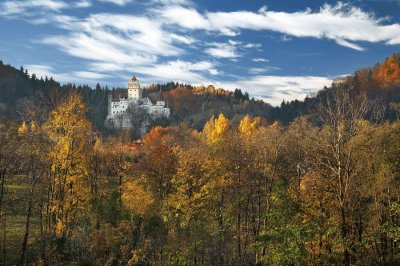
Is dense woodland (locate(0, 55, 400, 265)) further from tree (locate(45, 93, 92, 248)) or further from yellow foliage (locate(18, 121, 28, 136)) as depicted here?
yellow foliage (locate(18, 121, 28, 136))

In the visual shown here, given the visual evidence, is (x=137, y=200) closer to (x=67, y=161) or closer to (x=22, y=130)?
(x=67, y=161)

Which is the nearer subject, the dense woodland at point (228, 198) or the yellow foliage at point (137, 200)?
the dense woodland at point (228, 198)

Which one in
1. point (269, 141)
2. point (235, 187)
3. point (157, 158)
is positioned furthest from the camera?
point (157, 158)

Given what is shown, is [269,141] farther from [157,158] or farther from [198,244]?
[157,158]

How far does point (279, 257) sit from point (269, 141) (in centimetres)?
1502

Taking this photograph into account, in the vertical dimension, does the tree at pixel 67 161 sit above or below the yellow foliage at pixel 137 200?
above

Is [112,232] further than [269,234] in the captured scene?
Yes

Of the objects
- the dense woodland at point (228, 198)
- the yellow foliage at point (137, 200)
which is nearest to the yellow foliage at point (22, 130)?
the dense woodland at point (228, 198)

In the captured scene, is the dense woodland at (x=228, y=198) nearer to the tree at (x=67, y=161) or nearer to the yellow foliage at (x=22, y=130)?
the tree at (x=67, y=161)

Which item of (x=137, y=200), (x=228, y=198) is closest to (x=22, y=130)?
(x=137, y=200)

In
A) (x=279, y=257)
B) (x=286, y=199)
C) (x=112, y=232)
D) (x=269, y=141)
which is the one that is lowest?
(x=112, y=232)

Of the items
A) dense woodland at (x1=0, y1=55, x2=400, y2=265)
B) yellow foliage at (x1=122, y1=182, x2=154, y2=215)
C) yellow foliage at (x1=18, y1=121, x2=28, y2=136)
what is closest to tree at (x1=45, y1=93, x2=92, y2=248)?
Result: dense woodland at (x1=0, y1=55, x2=400, y2=265)

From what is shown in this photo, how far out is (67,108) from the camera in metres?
31.7

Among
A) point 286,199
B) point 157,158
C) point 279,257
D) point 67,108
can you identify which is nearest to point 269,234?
point 279,257
